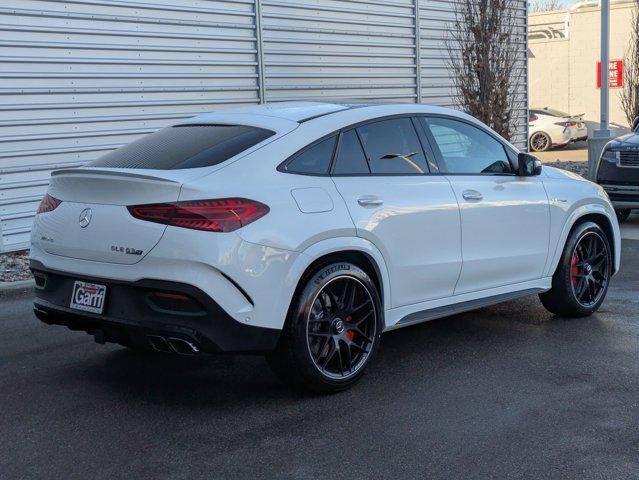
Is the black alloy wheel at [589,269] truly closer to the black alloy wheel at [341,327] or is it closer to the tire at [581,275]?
the tire at [581,275]

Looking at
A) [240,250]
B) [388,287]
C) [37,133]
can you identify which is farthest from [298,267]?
[37,133]

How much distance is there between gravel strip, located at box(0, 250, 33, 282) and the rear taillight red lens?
480 cm

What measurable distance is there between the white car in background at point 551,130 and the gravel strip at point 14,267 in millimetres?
18200

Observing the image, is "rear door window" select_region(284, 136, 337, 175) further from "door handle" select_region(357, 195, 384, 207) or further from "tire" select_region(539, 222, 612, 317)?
"tire" select_region(539, 222, 612, 317)

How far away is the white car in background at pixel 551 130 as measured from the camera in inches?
989

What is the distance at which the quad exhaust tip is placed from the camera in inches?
167

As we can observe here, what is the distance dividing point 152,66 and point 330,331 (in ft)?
25.7

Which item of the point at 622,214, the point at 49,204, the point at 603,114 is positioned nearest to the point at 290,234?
the point at 49,204

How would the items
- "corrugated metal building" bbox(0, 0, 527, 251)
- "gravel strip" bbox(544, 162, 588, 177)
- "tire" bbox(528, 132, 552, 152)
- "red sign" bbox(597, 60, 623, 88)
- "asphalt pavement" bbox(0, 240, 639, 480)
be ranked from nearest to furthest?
"asphalt pavement" bbox(0, 240, 639, 480) → "corrugated metal building" bbox(0, 0, 527, 251) → "gravel strip" bbox(544, 162, 588, 177) → "tire" bbox(528, 132, 552, 152) → "red sign" bbox(597, 60, 623, 88)

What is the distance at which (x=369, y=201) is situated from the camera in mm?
4898

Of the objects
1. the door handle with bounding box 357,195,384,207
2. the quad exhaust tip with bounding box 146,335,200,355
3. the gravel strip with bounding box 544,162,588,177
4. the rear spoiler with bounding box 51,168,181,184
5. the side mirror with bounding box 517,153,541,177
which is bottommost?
the gravel strip with bounding box 544,162,588,177

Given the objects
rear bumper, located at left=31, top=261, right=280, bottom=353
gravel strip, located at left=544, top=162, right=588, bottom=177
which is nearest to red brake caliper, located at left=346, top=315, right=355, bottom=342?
rear bumper, located at left=31, top=261, right=280, bottom=353

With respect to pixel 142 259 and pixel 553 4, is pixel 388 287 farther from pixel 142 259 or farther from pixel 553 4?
pixel 553 4

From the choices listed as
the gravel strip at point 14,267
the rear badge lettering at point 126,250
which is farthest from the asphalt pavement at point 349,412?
the gravel strip at point 14,267
